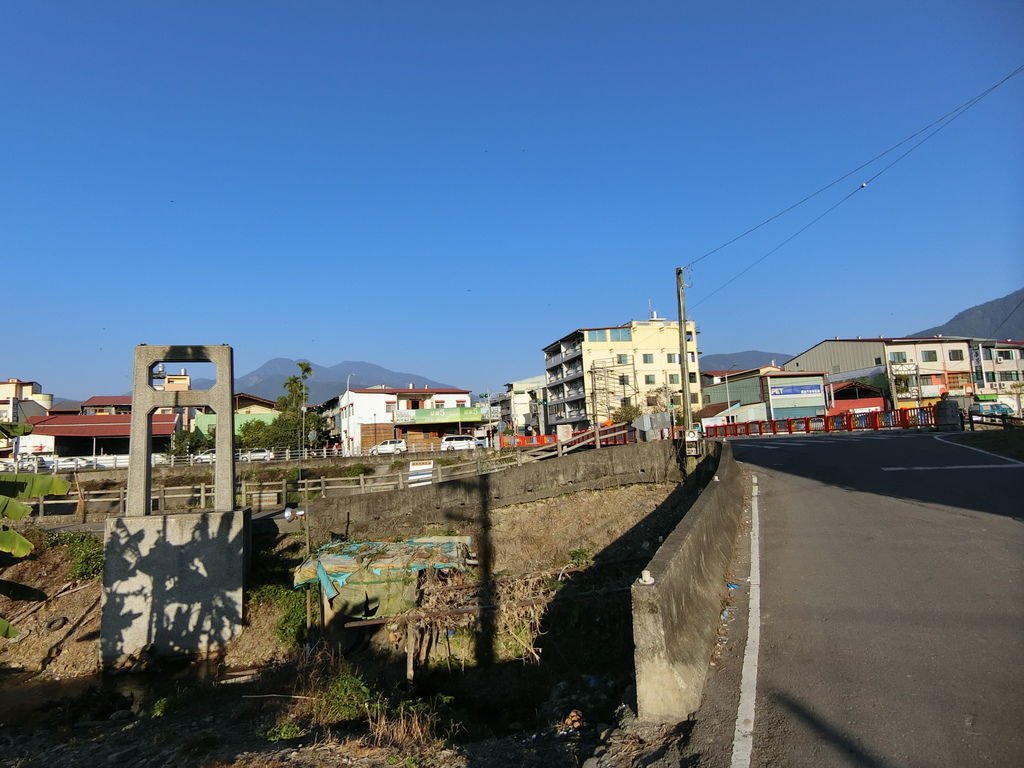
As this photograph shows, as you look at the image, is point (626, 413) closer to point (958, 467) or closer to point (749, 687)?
point (958, 467)

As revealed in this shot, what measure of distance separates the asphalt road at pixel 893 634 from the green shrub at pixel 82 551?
2069cm

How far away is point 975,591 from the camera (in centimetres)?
668

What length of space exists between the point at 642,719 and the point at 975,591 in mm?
4338

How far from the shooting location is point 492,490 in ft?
76.8

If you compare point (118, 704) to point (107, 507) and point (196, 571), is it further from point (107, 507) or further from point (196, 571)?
point (107, 507)


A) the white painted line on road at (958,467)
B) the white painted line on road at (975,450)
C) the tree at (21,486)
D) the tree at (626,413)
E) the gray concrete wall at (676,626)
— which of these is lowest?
the gray concrete wall at (676,626)

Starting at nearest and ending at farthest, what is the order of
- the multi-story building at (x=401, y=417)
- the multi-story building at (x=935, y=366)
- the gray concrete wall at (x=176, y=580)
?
the gray concrete wall at (x=176, y=580), the multi-story building at (x=401, y=417), the multi-story building at (x=935, y=366)

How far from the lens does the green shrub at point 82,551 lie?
20156mm

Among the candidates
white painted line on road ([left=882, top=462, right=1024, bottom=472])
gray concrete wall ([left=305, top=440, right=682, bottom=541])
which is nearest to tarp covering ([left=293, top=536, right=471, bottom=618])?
gray concrete wall ([left=305, top=440, right=682, bottom=541])

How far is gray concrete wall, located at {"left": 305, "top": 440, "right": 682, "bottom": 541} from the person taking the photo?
2334cm

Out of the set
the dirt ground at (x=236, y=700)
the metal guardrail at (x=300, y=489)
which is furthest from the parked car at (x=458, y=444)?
the dirt ground at (x=236, y=700)

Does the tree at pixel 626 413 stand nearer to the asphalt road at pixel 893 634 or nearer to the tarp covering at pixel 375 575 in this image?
the tarp covering at pixel 375 575

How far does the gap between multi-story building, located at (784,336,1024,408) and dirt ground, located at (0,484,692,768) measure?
57.3 m

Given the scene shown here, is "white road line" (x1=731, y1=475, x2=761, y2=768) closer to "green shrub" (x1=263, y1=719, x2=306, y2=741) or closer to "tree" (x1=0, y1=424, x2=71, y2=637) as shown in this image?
"green shrub" (x1=263, y1=719, x2=306, y2=741)
